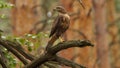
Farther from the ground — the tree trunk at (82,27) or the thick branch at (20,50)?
the tree trunk at (82,27)

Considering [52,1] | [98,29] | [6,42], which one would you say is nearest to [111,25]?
[52,1]

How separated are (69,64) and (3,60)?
97 centimetres

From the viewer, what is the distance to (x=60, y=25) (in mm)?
4578

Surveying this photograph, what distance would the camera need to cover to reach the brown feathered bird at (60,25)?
450cm

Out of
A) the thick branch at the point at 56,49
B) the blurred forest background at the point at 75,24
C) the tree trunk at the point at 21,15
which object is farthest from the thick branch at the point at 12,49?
the tree trunk at the point at 21,15

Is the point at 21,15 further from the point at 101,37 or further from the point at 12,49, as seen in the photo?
the point at 12,49

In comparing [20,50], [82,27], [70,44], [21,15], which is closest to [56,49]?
[70,44]

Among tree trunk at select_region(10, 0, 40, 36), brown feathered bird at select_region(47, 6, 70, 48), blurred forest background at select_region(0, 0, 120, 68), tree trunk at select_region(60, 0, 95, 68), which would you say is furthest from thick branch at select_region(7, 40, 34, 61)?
tree trunk at select_region(60, 0, 95, 68)

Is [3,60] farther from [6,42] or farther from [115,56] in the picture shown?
[115,56]

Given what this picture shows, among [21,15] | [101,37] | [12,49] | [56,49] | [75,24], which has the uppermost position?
[101,37]

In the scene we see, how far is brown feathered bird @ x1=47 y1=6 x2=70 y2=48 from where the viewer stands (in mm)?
4500

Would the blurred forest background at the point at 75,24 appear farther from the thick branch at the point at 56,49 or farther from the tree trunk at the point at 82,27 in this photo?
the thick branch at the point at 56,49

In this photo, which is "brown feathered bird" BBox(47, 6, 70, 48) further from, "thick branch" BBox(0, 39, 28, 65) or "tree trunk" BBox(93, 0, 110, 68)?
"tree trunk" BBox(93, 0, 110, 68)

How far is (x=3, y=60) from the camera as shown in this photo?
526 centimetres
